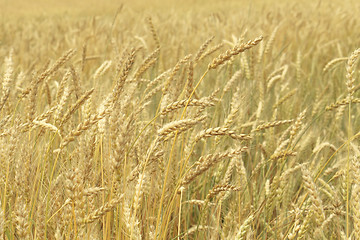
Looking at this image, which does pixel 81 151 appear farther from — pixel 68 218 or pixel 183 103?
pixel 183 103

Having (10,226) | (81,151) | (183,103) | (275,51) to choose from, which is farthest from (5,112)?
(275,51)

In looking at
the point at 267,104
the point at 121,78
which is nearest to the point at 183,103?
the point at 121,78

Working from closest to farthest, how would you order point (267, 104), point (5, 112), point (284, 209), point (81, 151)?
point (81, 151) → point (284, 209) → point (5, 112) → point (267, 104)

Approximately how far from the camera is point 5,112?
1430 mm

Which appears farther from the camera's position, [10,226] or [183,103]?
[10,226]

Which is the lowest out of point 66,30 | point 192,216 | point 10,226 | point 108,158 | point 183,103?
point 192,216

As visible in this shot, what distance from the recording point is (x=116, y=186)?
3.14 feet

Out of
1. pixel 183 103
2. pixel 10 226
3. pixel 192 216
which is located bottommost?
pixel 192 216

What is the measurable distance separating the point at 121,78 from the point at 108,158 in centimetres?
24

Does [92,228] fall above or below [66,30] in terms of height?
below

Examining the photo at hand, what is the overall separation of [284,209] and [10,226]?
881 mm

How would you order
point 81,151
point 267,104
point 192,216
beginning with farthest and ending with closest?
point 267,104, point 192,216, point 81,151

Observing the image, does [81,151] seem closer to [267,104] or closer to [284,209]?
[284,209]

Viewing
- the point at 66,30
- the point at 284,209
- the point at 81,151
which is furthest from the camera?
the point at 66,30
